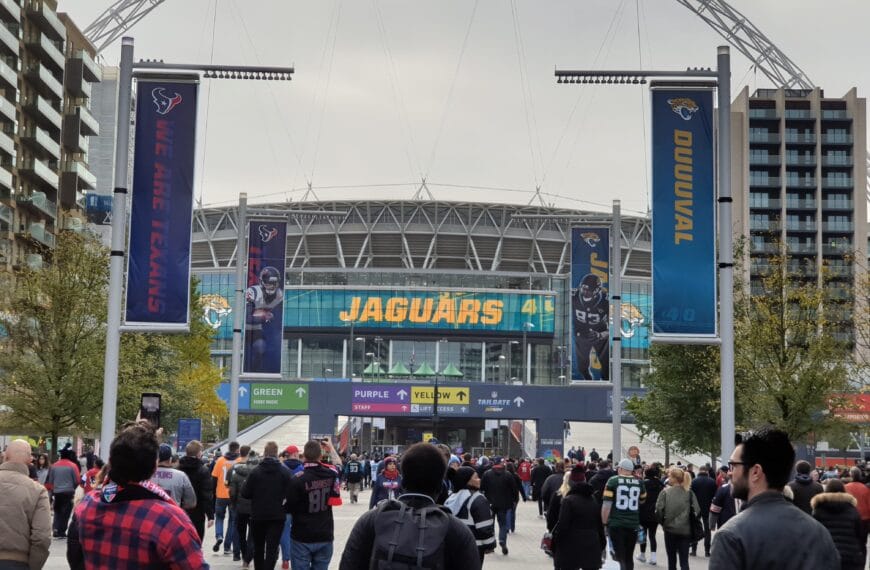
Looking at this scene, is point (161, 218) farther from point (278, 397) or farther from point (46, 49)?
point (46, 49)

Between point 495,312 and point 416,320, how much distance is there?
7577 millimetres

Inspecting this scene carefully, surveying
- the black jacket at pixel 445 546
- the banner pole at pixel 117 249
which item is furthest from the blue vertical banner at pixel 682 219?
the black jacket at pixel 445 546

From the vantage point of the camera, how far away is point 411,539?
19.2 ft

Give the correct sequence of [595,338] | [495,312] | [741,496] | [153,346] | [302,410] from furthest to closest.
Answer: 1. [495,312]
2. [302,410]
3. [153,346]
4. [595,338]
5. [741,496]

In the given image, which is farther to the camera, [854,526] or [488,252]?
[488,252]

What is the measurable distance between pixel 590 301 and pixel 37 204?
56.9 metres

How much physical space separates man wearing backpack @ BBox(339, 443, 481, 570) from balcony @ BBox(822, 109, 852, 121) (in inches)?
5421

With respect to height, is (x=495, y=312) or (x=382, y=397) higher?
(x=495, y=312)

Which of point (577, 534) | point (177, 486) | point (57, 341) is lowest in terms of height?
point (577, 534)

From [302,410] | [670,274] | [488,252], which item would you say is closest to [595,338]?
[670,274]

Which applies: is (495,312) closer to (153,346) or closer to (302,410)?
(302,410)

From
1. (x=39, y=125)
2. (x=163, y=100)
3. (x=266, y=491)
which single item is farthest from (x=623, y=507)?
(x=39, y=125)

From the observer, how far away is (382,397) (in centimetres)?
7900

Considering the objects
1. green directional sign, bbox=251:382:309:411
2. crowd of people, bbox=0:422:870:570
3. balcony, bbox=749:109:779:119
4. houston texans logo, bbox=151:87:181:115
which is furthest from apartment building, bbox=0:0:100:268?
balcony, bbox=749:109:779:119
